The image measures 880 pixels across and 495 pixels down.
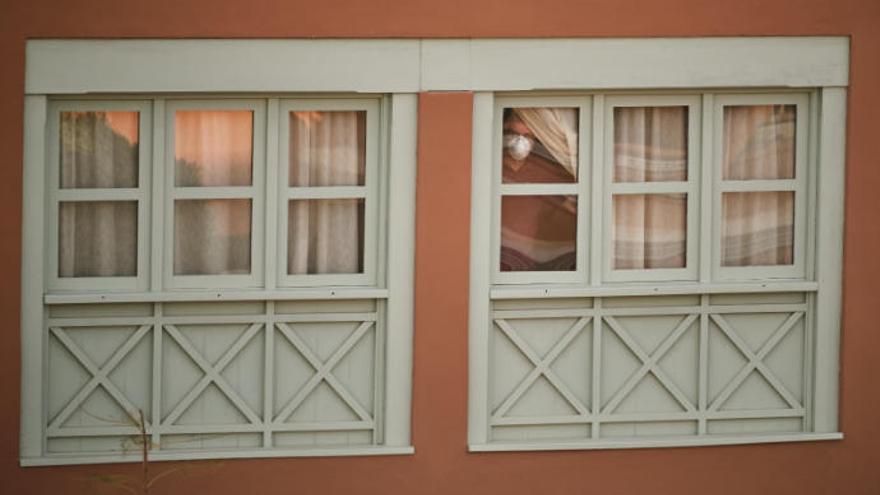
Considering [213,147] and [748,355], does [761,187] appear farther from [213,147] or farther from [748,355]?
[213,147]

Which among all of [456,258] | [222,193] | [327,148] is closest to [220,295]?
[222,193]

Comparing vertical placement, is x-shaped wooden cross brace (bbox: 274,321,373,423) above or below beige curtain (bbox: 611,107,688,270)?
below

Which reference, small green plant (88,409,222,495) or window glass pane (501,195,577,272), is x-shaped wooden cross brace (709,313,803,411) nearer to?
window glass pane (501,195,577,272)

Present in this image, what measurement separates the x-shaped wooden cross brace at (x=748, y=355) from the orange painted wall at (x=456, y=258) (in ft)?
1.10

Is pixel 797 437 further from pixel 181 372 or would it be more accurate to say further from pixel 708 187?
pixel 181 372

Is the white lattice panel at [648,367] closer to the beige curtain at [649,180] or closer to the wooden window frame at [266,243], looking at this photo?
the beige curtain at [649,180]

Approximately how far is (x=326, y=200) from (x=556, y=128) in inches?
59.4

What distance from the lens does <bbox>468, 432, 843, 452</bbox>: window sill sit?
9.38 meters

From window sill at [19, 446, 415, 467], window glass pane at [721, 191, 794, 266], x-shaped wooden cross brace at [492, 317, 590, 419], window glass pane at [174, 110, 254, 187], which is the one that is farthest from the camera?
window glass pane at [721, 191, 794, 266]

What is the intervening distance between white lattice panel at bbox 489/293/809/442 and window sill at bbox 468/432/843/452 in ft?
0.27

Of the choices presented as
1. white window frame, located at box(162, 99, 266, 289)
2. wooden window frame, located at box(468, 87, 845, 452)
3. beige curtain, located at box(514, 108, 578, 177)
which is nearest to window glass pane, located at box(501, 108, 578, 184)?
beige curtain, located at box(514, 108, 578, 177)

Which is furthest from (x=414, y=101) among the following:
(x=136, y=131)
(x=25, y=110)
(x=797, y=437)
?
(x=797, y=437)

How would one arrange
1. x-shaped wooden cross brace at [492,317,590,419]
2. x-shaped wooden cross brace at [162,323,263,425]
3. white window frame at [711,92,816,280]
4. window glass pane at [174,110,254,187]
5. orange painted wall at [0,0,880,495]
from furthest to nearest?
white window frame at [711,92,816,280] < x-shaped wooden cross brace at [492,317,590,419] < window glass pane at [174,110,254,187] < x-shaped wooden cross brace at [162,323,263,425] < orange painted wall at [0,0,880,495]

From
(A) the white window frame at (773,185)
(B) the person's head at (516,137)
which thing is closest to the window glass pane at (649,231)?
(A) the white window frame at (773,185)
